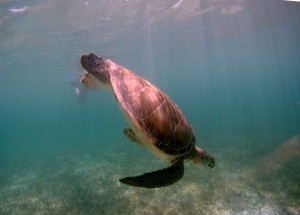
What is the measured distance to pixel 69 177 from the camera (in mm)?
13938

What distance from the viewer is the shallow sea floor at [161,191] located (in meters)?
8.80

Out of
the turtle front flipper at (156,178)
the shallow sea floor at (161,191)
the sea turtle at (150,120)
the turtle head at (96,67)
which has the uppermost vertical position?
the turtle head at (96,67)

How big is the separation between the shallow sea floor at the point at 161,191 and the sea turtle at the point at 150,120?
440cm

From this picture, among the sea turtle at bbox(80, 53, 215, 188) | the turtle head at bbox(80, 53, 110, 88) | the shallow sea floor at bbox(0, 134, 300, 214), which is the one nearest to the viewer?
the sea turtle at bbox(80, 53, 215, 188)

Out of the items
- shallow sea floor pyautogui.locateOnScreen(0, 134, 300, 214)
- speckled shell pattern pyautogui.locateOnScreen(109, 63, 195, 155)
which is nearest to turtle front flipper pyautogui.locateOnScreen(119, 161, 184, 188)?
speckled shell pattern pyautogui.locateOnScreen(109, 63, 195, 155)

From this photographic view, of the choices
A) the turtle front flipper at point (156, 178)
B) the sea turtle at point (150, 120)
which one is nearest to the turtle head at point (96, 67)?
the sea turtle at point (150, 120)

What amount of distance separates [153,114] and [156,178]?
1.18 meters

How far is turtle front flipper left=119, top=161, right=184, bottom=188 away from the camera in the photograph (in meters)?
4.32

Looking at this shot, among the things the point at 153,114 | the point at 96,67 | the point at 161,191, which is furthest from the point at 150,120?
the point at 161,191

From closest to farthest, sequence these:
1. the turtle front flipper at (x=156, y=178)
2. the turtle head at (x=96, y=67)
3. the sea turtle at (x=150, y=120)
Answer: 1. the turtle front flipper at (x=156, y=178)
2. the sea turtle at (x=150, y=120)
3. the turtle head at (x=96, y=67)

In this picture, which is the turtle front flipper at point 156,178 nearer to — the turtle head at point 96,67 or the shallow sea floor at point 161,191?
the turtle head at point 96,67

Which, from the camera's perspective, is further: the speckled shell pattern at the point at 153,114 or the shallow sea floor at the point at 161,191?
the shallow sea floor at the point at 161,191

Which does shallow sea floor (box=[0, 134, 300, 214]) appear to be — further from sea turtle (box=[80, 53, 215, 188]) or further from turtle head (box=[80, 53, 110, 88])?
turtle head (box=[80, 53, 110, 88])

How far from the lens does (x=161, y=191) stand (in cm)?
996
